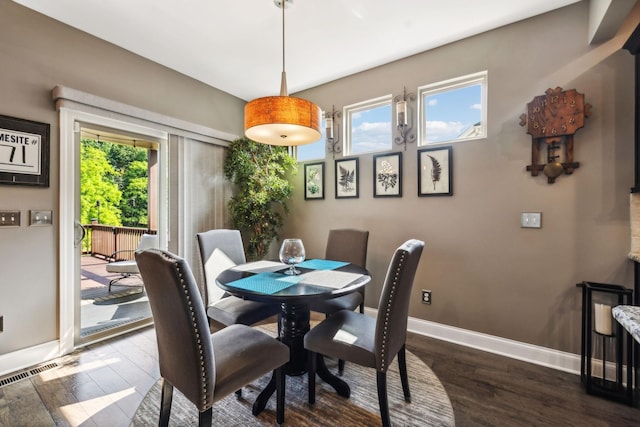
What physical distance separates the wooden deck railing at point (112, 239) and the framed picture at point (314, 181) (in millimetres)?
1791

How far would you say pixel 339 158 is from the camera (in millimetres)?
3314

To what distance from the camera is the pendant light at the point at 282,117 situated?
5.88ft

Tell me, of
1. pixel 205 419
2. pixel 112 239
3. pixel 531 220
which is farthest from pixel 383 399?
pixel 112 239

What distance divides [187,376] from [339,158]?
260 cm

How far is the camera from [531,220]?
227 centimetres

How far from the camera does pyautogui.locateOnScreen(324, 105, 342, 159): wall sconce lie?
10.9ft

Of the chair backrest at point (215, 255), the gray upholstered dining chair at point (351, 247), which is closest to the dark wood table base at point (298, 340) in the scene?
the gray upholstered dining chair at point (351, 247)

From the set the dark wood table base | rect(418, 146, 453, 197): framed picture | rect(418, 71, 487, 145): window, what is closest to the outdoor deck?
the dark wood table base

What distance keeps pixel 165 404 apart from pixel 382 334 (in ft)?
3.60

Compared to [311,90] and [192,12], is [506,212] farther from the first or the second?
[192,12]

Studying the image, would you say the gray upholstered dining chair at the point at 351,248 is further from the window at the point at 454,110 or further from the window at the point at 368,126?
the window at the point at 454,110

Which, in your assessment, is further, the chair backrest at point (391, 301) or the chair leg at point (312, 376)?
the chair leg at point (312, 376)

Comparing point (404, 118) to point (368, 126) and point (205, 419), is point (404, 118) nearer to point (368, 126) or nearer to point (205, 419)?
point (368, 126)

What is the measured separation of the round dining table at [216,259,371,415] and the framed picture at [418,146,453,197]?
1.15 m
